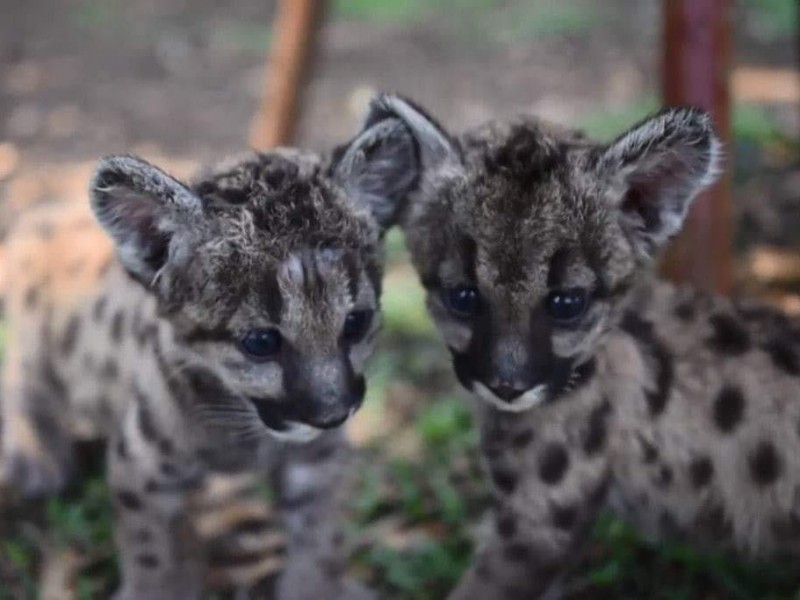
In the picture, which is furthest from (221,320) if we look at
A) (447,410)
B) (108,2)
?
(108,2)

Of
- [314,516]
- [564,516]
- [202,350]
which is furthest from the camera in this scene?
[314,516]

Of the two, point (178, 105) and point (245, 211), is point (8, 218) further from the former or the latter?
point (245, 211)

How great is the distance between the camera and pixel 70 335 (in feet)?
17.4

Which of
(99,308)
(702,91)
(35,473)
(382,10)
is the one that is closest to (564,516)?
(99,308)

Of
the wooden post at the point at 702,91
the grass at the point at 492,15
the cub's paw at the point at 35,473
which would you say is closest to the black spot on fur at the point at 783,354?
the wooden post at the point at 702,91

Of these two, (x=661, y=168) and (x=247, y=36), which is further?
(x=247, y=36)

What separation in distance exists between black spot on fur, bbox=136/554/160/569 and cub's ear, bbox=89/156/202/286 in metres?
1.12

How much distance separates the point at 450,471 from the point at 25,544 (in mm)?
1830

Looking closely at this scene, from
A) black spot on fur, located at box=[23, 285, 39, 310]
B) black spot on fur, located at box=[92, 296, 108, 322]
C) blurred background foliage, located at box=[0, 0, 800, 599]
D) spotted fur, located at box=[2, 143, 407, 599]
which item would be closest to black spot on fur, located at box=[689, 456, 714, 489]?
blurred background foliage, located at box=[0, 0, 800, 599]

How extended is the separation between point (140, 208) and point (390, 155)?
84 cm

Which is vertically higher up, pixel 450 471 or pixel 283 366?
pixel 283 366

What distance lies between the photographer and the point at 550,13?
1233cm

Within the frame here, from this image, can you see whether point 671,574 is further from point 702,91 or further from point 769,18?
point 769,18

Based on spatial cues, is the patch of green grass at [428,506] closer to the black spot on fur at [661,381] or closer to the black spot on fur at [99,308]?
the black spot on fur at [661,381]
